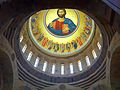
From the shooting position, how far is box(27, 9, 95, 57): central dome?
21.2m

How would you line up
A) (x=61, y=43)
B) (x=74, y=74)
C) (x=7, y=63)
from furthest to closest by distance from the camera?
(x=61, y=43)
(x=74, y=74)
(x=7, y=63)

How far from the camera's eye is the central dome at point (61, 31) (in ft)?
69.7

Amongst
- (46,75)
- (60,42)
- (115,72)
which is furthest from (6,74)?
(60,42)

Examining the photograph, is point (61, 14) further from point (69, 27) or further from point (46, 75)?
point (46, 75)

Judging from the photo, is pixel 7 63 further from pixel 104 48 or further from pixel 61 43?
pixel 61 43

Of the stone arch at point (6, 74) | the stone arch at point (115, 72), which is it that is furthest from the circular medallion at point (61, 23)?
the stone arch at point (115, 72)

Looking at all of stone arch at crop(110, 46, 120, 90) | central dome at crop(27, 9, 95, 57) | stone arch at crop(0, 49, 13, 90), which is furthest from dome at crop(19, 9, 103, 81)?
stone arch at crop(110, 46, 120, 90)

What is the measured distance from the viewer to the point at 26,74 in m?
17.7

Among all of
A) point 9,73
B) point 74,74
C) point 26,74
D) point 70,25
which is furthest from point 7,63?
point 70,25

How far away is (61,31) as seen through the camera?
23891mm

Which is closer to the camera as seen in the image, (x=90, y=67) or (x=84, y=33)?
(x=90, y=67)

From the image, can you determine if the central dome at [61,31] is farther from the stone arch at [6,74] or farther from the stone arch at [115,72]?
the stone arch at [115,72]

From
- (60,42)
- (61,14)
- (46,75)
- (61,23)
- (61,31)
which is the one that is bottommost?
(46,75)

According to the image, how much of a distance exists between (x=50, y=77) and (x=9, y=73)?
4.01m
